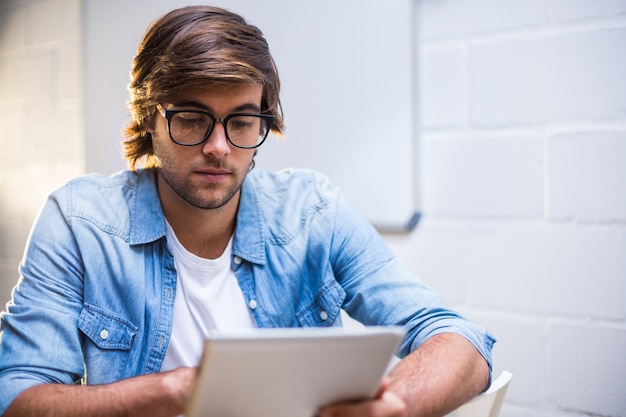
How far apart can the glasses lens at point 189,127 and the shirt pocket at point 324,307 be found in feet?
1.33

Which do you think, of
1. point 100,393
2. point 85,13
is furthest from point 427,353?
point 85,13

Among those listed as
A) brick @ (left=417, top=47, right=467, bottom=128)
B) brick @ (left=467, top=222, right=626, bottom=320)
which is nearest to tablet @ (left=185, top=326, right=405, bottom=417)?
brick @ (left=467, top=222, right=626, bottom=320)

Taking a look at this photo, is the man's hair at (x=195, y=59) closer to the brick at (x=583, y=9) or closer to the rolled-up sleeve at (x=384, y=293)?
the rolled-up sleeve at (x=384, y=293)

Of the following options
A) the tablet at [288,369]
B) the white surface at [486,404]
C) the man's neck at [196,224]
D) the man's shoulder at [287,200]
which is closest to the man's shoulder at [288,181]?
the man's shoulder at [287,200]

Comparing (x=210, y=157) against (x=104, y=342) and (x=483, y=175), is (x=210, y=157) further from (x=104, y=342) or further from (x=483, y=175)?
(x=483, y=175)

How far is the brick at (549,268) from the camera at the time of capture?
138 centimetres

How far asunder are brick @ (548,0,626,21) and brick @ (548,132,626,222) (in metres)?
0.27

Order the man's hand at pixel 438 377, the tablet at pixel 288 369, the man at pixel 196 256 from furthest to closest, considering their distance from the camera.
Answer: the man at pixel 196 256 → the man's hand at pixel 438 377 → the tablet at pixel 288 369

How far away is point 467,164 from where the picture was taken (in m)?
1.55

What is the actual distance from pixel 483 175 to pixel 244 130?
64 cm

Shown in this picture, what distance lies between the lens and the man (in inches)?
42.0

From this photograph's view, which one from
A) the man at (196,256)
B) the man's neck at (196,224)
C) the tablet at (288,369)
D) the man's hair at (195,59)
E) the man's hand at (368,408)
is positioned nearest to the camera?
the tablet at (288,369)

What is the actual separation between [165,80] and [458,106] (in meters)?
0.74

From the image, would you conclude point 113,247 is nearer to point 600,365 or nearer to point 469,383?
point 469,383
